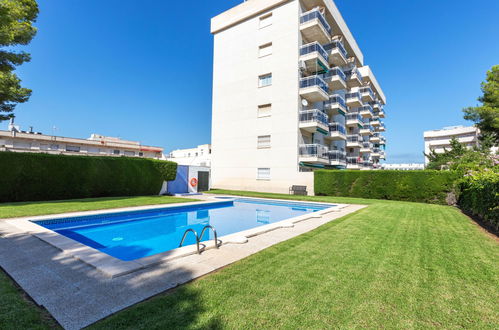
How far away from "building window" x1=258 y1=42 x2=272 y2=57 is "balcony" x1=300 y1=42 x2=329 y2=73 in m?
3.50

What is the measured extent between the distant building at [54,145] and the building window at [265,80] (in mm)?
34306

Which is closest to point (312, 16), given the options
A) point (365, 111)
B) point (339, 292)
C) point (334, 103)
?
point (334, 103)

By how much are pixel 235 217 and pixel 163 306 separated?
9.55 metres

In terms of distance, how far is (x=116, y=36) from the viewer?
25.1 metres

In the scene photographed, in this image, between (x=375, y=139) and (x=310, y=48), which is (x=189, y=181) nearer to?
(x=310, y=48)

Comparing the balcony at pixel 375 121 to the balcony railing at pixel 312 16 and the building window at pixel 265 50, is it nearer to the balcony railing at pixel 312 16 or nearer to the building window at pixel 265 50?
the balcony railing at pixel 312 16

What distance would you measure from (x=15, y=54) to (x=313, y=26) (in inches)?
890

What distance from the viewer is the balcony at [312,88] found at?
22047mm

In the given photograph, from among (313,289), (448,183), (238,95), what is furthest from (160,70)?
(313,289)

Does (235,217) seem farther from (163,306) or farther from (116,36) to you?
(116,36)

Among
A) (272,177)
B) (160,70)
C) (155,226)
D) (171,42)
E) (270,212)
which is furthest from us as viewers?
(160,70)

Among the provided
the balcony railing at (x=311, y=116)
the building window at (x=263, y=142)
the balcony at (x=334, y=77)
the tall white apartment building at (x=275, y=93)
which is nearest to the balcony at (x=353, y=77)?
the tall white apartment building at (x=275, y=93)

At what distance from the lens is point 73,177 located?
1472 cm

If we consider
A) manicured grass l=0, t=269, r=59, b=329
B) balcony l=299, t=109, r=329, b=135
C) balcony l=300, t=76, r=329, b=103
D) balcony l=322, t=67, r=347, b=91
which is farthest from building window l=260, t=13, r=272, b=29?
manicured grass l=0, t=269, r=59, b=329
